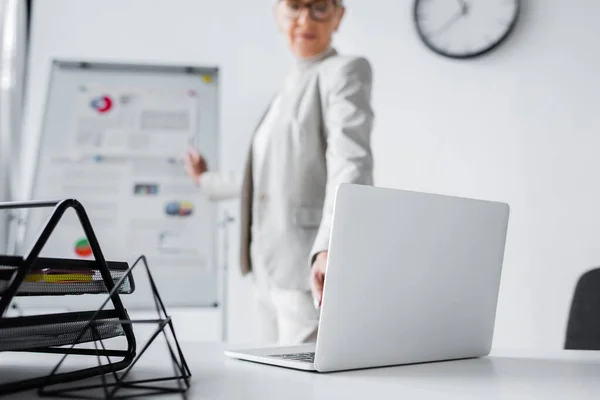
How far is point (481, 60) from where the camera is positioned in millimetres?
2590

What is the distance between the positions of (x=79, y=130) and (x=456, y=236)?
2.05 metres

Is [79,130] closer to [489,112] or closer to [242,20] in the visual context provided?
[242,20]

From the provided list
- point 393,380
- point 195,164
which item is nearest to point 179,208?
point 195,164

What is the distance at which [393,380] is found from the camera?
67cm

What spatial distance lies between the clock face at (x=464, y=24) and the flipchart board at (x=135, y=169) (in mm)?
906

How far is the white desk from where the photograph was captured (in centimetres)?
58

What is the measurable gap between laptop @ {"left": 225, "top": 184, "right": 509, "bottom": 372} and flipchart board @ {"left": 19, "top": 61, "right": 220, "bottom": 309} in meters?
1.65

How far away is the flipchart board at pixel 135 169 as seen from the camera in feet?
8.06

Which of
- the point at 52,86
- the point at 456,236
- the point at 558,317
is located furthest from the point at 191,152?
the point at 456,236

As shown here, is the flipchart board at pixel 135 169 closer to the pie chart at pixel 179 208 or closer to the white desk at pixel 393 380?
the pie chart at pixel 179 208

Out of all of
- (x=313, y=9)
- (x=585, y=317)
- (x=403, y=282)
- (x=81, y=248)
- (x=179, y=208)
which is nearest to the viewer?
(x=403, y=282)

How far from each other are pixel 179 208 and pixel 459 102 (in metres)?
1.19

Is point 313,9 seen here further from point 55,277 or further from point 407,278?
point 55,277

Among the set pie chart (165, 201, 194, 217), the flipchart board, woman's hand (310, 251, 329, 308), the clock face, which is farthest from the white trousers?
the clock face
